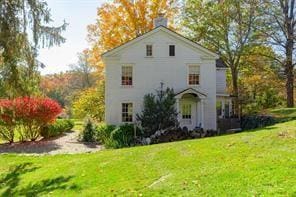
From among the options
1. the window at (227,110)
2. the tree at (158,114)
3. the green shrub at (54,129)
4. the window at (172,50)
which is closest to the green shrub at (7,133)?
the green shrub at (54,129)

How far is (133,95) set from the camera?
28672mm

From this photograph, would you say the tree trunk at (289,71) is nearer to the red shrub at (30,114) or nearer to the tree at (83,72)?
the red shrub at (30,114)

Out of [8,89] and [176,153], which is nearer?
[176,153]

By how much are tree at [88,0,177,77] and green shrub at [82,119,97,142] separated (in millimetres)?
12950

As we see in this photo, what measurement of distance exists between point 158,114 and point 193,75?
4393 millimetres

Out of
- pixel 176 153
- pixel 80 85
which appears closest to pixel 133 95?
pixel 176 153

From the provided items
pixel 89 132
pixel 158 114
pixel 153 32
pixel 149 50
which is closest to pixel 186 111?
pixel 158 114

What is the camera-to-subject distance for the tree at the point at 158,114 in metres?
26.5

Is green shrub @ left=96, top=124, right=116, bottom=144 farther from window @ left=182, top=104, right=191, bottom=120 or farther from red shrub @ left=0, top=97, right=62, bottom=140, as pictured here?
window @ left=182, top=104, right=191, bottom=120

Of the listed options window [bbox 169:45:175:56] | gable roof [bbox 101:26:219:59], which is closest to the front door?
window [bbox 169:45:175:56]

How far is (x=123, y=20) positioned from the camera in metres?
38.9

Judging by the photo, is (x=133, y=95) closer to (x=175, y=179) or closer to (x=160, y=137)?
(x=160, y=137)

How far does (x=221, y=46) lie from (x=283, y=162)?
2961cm

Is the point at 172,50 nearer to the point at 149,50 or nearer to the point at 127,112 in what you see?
the point at 149,50
